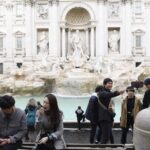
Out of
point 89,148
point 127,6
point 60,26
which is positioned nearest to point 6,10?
point 60,26

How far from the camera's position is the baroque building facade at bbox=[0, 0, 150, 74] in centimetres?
3662

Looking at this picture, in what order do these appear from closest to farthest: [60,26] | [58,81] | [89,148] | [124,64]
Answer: [89,148] → [58,81] → [124,64] → [60,26]

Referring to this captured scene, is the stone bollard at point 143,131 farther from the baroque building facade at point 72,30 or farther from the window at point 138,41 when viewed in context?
the window at point 138,41

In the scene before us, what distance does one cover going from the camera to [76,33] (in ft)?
123

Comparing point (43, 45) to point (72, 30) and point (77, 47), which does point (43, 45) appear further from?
point (77, 47)

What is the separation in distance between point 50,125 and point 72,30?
3234 cm

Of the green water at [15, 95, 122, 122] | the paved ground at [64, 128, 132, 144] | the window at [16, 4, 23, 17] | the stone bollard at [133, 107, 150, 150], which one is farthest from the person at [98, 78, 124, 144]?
the window at [16, 4, 23, 17]

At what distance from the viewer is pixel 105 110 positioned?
8.21 m

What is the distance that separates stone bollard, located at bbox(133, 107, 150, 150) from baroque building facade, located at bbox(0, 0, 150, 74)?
103ft

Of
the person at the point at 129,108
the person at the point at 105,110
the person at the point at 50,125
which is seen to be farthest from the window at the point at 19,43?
the person at the point at 50,125

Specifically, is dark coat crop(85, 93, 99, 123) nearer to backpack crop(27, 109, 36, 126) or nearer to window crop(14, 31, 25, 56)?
backpack crop(27, 109, 36, 126)

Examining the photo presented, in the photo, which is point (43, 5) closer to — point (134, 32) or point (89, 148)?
point (134, 32)

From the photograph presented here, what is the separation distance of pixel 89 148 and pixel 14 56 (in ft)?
100

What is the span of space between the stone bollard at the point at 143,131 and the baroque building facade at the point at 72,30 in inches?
1238
